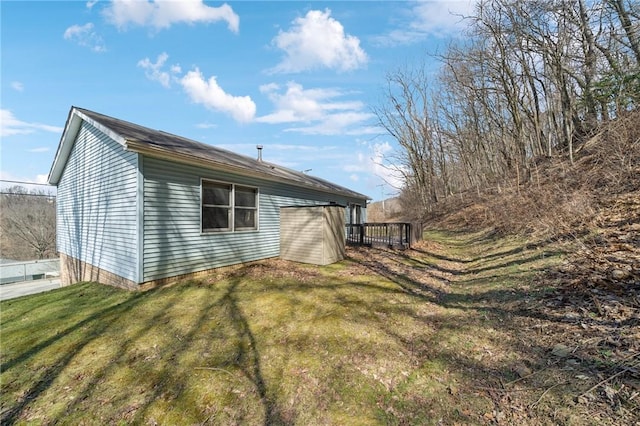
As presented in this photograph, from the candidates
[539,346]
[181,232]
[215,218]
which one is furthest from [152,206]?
[539,346]

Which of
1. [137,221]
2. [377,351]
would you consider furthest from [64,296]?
[377,351]

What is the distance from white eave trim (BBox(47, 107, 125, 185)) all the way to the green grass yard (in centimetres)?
423

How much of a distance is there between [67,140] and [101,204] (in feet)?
11.7

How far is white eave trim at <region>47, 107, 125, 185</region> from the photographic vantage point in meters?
7.34

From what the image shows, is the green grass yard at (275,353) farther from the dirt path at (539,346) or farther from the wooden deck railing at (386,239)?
the wooden deck railing at (386,239)

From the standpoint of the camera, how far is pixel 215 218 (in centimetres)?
740

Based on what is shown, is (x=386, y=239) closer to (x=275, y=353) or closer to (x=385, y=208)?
(x=275, y=353)

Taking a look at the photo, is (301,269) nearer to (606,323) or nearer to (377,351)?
(377,351)

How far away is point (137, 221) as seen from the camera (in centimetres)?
585

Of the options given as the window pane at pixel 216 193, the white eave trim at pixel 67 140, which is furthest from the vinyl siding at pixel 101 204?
the window pane at pixel 216 193

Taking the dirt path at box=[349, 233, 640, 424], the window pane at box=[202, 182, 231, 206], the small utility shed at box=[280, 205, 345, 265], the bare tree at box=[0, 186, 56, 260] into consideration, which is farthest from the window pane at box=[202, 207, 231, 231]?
the bare tree at box=[0, 186, 56, 260]

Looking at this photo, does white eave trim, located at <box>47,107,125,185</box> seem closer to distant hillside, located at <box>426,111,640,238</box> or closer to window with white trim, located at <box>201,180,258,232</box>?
window with white trim, located at <box>201,180,258,232</box>

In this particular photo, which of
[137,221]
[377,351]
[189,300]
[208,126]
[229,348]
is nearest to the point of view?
[377,351]

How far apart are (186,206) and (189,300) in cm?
235
